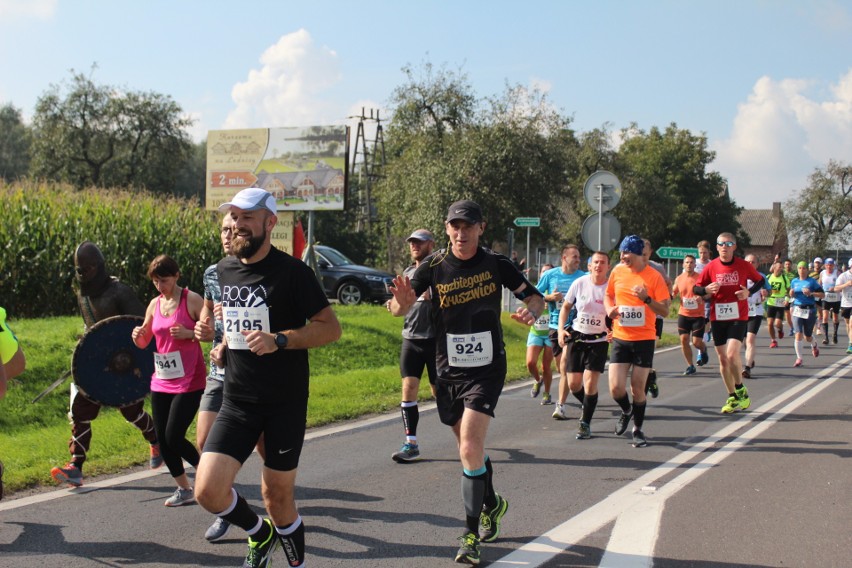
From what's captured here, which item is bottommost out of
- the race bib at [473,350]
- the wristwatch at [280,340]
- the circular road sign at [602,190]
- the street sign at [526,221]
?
the race bib at [473,350]

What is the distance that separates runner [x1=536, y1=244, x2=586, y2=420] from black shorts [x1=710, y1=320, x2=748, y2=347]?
5.87 feet

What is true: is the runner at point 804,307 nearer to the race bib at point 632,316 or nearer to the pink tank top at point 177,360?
the race bib at point 632,316

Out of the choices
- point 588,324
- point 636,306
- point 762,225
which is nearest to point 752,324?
point 588,324

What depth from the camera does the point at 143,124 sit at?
2039 inches

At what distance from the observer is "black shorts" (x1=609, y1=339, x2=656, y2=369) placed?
8.54 m

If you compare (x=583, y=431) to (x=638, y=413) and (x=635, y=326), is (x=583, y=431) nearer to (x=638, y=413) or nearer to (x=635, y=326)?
(x=638, y=413)

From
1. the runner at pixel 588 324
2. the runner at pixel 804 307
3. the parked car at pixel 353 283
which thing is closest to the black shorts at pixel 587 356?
the runner at pixel 588 324

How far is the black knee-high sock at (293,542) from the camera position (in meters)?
4.27

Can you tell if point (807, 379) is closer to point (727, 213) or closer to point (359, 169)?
point (359, 169)

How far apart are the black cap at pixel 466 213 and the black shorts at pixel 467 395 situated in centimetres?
91

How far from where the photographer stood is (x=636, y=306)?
8586mm

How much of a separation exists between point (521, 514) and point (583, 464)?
1.85 m

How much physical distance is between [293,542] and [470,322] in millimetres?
1673

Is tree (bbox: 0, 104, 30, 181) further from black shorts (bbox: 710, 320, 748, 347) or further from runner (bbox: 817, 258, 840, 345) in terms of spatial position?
black shorts (bbox: 710, 320, 748, 347)
